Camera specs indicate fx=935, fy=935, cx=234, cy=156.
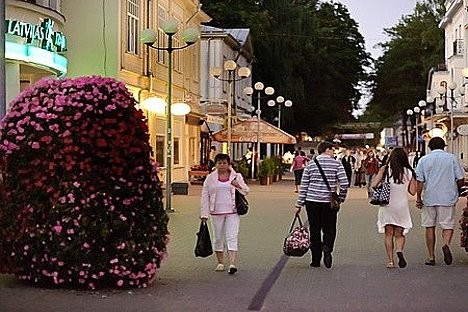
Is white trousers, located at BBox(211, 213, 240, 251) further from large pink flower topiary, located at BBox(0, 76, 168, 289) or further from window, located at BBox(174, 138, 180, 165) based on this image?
window, located at BBox(174, 138, 180, 165)

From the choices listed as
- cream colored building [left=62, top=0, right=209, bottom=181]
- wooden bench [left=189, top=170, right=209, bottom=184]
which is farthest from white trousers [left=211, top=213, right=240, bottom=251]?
wooden bench [left=189, top=170, right=209, bottom=184]

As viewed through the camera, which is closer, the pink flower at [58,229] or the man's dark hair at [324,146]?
the pink flower at [58,229]

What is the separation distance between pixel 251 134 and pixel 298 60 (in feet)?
67.6

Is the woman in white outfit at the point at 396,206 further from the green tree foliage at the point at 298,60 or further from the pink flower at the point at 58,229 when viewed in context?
the green tree foliage at the point at 298,60

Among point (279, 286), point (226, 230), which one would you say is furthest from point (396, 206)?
point (279, 286)

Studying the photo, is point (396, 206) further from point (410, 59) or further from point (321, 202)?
point (410, 59)

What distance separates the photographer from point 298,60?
60750mm

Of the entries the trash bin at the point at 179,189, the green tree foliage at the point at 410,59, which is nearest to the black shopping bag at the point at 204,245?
the trash bin at the point at 179,189

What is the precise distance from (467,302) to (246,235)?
8.10 m

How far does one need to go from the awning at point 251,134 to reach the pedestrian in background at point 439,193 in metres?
27.5

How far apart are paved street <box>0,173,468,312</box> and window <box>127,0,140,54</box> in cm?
1442

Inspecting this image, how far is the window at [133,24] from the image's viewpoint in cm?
3001

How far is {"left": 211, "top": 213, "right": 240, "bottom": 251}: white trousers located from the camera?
1218cm

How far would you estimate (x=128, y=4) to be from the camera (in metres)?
30.0
